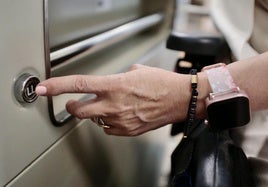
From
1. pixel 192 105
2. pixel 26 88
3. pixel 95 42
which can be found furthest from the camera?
pixel 95 42

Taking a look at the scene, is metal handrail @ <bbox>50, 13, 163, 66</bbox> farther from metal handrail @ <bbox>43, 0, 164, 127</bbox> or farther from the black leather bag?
the black leather bag

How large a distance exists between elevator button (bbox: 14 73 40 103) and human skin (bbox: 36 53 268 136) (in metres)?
0.08

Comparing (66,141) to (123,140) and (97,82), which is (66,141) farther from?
(123,140)

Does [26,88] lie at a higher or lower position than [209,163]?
higher

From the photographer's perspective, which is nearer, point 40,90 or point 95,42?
point 40,90

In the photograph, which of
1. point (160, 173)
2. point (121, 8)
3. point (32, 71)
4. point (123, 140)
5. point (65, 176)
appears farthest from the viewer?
point (160, 173)

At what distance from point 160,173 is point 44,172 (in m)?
0.95

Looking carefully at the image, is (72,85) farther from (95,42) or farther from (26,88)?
(95,42)

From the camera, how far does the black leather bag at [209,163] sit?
1.51ft

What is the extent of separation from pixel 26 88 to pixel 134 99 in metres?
0.16

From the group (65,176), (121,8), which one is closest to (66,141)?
(65,176)

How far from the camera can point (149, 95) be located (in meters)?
0.50

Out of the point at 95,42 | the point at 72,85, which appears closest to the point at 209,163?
the point at 72,85

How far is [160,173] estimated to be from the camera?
1357 mm
